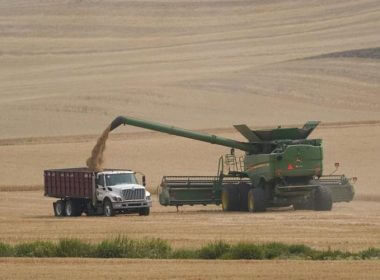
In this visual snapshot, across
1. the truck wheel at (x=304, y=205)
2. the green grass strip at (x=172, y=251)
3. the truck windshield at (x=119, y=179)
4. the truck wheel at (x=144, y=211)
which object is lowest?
the green grass strip at (x=172, y=251)

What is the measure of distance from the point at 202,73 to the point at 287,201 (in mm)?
49471

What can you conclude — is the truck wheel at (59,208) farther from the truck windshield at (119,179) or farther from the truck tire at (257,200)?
the truck tire at (257,200)

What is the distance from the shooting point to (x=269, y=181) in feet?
119

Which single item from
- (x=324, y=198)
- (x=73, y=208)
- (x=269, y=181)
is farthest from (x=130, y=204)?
(x=324, y=198)

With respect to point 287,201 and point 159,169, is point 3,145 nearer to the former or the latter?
point 159,169

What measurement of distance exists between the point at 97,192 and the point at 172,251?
1340 cm

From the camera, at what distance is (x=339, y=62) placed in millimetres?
79625

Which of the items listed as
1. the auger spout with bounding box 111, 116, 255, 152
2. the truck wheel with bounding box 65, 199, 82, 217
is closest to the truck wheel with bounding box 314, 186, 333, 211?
the auger spout with bounding box 111, 116, 255, 152

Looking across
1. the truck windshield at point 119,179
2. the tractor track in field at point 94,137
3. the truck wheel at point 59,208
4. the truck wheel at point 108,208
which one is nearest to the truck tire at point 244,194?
the truck windshield at point 119,179

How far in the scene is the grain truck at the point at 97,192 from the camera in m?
35.9

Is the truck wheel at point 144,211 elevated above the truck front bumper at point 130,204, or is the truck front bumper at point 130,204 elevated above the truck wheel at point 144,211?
the truck front bumper at point 130,204

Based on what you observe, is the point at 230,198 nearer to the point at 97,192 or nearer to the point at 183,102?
the point at 97,192

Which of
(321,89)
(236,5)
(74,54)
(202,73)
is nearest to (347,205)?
(321,89)

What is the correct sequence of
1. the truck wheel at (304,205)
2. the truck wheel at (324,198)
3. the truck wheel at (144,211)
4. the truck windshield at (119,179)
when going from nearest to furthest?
the truck wheel at (144,211), the truck windshield at (119,179), the truck wheel at (324,198), the truck wheel at (304,205)
